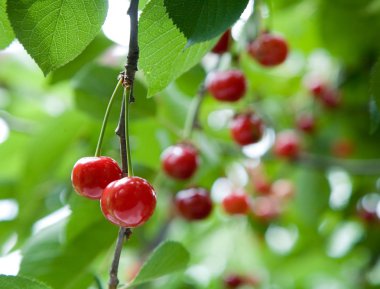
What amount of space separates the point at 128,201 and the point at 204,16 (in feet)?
1.08

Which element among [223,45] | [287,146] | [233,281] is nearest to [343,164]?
[287,146]

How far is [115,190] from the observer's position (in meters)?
1.05

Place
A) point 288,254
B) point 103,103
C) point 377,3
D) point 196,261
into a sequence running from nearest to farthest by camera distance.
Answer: point 103,103, point 377,3, point 196,261, point 288,254

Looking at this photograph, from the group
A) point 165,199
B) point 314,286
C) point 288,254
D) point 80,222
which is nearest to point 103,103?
point 80,222

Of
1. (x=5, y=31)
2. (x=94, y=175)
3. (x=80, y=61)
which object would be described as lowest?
(x=94, y=175)

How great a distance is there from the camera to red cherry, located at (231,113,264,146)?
1853 millimetres

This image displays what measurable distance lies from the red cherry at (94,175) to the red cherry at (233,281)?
5.56 ft

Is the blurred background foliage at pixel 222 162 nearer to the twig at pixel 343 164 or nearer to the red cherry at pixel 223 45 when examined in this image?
the twig at pixel 343 164

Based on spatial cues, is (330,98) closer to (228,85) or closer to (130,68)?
(228,85)

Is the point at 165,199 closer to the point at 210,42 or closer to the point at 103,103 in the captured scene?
the point at 103,103

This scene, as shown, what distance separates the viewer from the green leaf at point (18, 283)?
103cm

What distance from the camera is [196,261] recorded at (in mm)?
2785

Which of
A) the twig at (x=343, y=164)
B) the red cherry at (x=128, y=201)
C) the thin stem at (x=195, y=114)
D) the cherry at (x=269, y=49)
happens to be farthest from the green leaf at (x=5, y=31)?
the twig at (x=343, y=164)

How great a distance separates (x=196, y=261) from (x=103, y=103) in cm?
121
